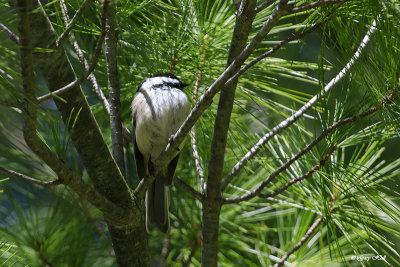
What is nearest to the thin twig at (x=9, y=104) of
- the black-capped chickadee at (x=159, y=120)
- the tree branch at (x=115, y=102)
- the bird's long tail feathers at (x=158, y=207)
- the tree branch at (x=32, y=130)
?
the tree branch at (x=32, y=130)

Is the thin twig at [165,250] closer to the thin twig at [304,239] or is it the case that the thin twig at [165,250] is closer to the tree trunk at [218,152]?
the tree trunk at [218,152]

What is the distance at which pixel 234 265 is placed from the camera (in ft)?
5.67

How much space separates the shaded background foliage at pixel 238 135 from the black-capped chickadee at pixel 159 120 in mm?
56

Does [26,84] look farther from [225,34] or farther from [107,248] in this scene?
[107,248]

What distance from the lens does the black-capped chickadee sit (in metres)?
1.71

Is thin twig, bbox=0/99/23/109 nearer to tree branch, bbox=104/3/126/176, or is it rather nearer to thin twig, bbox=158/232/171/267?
tree branch, bbox=104/3/126/176

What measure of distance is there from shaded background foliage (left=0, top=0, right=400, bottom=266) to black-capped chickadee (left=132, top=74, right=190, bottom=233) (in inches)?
2.2

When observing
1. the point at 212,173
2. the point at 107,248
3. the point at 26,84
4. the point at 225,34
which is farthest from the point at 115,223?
the point at 225,34

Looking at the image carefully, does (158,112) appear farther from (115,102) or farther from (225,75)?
(225,75)

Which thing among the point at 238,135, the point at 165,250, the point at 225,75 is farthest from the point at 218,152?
the point at 165,250

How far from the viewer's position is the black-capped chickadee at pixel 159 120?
1.71 meters

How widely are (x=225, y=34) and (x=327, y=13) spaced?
563 millimetres

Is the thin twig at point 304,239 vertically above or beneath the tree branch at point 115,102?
beneath

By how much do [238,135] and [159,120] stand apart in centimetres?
37
